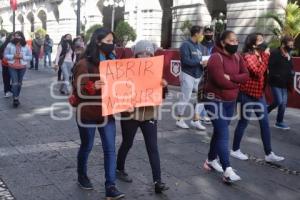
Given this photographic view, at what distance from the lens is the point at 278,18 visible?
18.9m

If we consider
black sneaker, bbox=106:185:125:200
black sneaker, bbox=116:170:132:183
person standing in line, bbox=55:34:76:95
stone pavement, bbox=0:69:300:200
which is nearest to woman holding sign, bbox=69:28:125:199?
black sneaker, bbox=106:185:125:200

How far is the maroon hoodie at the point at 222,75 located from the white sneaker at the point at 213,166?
2.90 feet

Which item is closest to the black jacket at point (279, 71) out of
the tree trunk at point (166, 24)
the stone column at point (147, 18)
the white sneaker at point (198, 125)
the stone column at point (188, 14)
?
the white sneaker at point (198, 125)

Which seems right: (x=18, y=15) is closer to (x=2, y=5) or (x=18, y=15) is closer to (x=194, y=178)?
(x=2, y=5)

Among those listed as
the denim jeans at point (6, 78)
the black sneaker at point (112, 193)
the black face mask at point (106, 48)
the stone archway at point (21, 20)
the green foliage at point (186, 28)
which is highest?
the stone archway at point (21, 20)

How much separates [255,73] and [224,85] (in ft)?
3.40

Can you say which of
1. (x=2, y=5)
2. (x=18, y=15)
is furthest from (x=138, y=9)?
(x=2, y=5)

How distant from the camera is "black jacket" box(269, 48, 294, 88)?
8.22m

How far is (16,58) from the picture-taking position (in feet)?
34.1

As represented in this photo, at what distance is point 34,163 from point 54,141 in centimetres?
130

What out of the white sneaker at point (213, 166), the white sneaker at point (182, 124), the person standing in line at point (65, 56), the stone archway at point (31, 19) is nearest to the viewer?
the white sneaker at point (213, 166)

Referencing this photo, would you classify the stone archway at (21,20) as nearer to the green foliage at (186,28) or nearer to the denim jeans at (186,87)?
the green foliage at (186,28)

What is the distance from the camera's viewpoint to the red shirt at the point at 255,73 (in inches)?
235

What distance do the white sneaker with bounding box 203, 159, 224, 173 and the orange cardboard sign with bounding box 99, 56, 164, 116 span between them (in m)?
1.33
